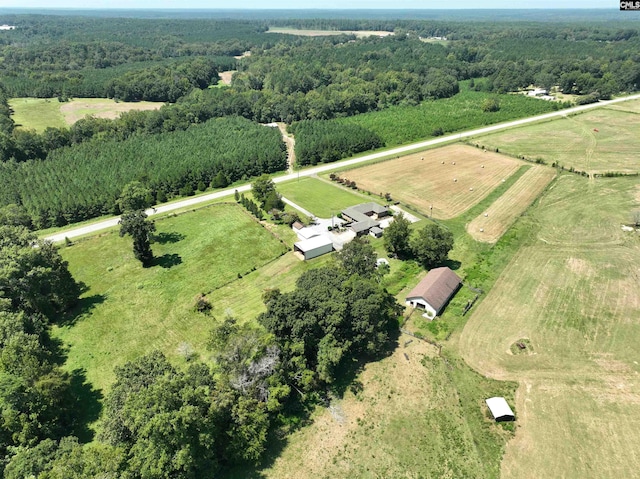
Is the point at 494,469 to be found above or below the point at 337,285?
below

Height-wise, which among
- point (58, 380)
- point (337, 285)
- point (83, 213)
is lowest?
point (83, 213)

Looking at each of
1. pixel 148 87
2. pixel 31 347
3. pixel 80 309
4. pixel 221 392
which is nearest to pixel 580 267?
pixel 221 392

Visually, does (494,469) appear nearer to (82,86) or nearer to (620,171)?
(620,171)

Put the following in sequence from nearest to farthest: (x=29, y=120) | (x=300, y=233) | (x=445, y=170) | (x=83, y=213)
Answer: (x=300, y=233), (x=83, y=213), (x=445, y=170), (x=29, y=120)

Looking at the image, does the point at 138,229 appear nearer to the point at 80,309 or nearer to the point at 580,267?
the point at 80,309

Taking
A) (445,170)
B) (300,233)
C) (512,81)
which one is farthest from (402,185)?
(512,81)
